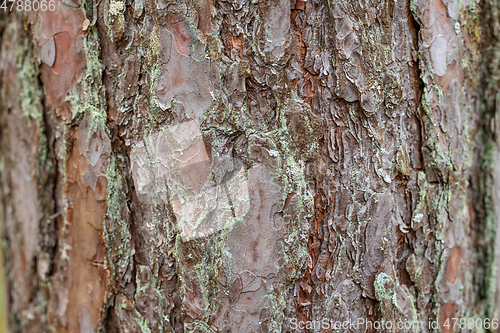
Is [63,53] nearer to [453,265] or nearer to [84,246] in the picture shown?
[84,246]

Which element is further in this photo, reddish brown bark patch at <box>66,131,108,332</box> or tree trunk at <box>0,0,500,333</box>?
reddish brown bark patch at <box>66,131,108,332</box>

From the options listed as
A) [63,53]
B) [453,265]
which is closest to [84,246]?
[63,53]

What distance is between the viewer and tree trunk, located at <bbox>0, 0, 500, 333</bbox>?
2.48 feet

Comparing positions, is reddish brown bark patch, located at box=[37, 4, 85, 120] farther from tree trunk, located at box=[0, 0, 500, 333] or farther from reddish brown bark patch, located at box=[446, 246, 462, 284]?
reddish brown bark patch, located at box=[446, 246, 462, 284]

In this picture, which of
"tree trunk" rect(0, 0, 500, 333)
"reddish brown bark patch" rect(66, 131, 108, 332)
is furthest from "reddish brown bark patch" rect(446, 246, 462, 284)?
"reddish brown bark patch" rect(66, 131, 108, 332)

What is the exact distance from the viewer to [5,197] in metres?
1.21

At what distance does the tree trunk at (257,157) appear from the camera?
0.76 m

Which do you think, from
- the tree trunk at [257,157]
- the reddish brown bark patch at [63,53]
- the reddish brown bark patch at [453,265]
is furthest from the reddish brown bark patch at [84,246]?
the reddish brown bark patch at [453,265]

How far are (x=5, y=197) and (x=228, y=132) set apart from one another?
3.03 ft

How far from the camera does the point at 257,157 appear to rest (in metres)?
0.76

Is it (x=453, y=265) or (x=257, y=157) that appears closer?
(x=257, y=157)

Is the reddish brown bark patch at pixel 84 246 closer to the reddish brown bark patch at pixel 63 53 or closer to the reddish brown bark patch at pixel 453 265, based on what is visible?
the reddish brown bark patch at pixel 63 53

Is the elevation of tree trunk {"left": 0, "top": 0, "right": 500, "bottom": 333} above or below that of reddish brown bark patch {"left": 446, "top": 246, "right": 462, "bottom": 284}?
above

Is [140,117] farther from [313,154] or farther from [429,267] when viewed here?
[429,267]
